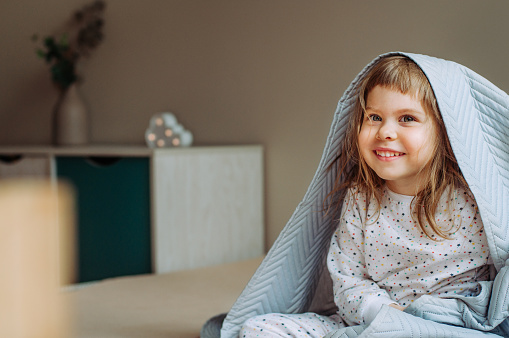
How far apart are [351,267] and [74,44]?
2063 millimetres

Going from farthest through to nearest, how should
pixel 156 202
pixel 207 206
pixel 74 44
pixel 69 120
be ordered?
1. pixel 74 44
2. pixel 69 120
3. pixel 207 206
4. pixel 156 202

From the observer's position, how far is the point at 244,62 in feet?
7.70

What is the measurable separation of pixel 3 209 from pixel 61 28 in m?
1.78

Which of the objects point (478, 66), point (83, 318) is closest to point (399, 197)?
point (478, 66)

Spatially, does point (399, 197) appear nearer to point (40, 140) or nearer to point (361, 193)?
point (361, 193)

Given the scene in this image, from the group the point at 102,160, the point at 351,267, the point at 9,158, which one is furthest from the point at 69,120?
the point at 351,267

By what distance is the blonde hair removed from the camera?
1.05 metres

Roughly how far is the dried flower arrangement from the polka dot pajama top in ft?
6.04

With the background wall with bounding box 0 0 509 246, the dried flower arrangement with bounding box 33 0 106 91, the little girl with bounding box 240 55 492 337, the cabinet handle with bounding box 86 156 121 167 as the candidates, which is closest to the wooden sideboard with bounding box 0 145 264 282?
the cabinet handle with bounding box 86 156 121 167

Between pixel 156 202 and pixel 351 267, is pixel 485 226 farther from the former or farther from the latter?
A: pixel 156 202

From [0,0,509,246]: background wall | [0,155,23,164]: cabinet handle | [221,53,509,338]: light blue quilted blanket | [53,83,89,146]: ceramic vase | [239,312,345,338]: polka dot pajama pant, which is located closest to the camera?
[221,53,509,338]: light blue quilted blanket

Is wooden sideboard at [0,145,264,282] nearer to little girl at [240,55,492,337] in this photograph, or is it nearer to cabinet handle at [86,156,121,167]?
cabinet handle at [86,156,121,167]

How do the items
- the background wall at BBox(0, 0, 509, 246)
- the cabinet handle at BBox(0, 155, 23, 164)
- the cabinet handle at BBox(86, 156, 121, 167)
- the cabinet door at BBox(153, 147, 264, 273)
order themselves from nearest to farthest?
1. the background wall at BBox(0, 0, 509, 246)
2. the cabinet door at BBox(153, 147, 264, 273)
3. the cabinet handle at BBox(86, 156, 121, 167)
4. the cabinet handle at BBox(0, 155, 23, 164)

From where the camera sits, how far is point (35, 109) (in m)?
2.90
